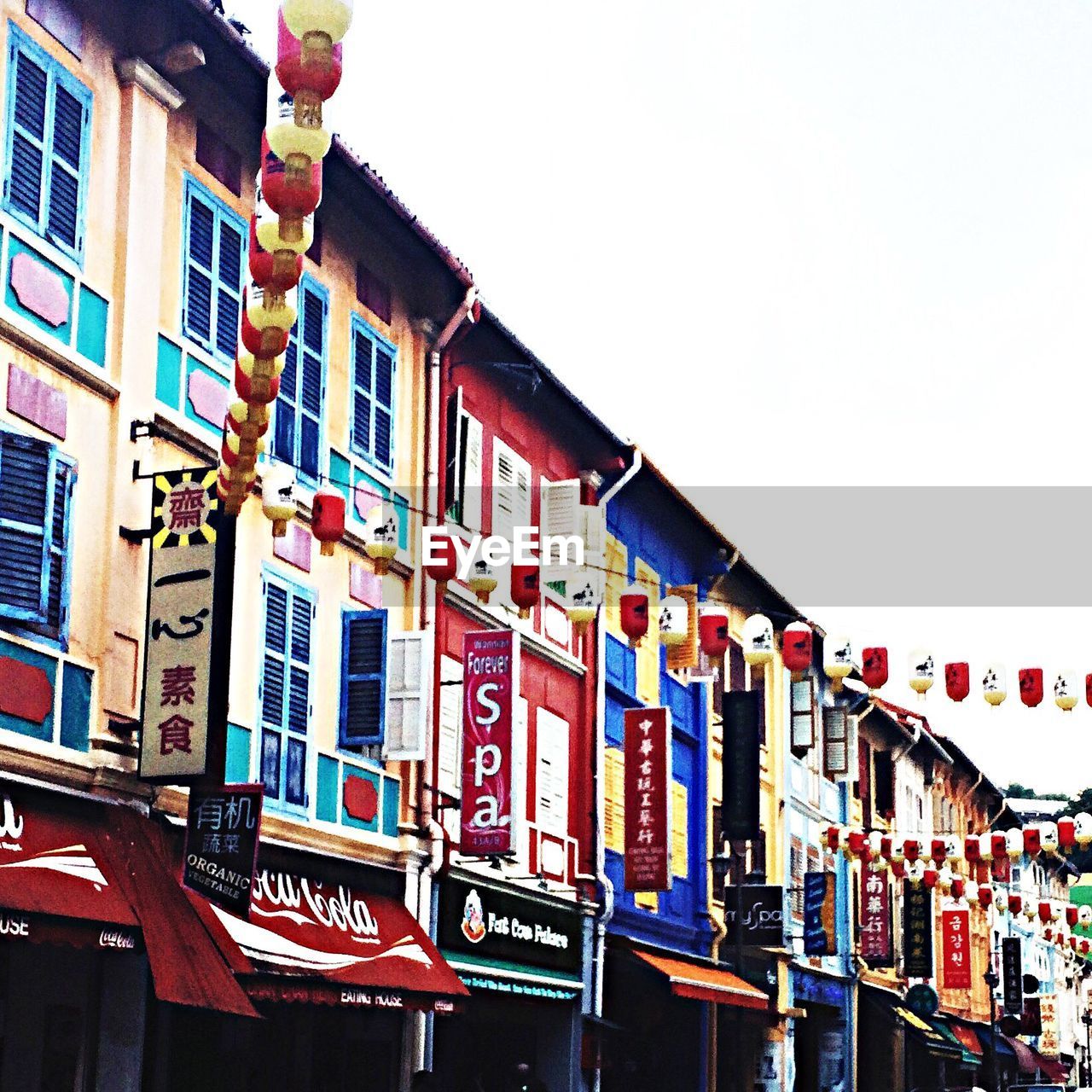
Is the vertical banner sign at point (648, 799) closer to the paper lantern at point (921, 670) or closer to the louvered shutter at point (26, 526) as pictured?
the paper lantern at point (921, 670)

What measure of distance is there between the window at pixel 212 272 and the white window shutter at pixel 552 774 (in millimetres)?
7912

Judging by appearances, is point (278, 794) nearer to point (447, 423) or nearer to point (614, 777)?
point (447, 423)

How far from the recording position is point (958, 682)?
829 inches

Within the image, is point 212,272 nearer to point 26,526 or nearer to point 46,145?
point 46,145

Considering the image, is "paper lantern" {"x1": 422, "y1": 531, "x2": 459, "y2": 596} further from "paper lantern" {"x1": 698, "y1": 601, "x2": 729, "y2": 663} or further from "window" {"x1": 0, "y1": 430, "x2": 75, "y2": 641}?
"window" {"x1": 0, "y1": 430, "x2": 75, "y2": 641}

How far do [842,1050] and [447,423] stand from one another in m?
22.0

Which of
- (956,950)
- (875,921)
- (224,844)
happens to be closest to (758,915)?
(875,921)

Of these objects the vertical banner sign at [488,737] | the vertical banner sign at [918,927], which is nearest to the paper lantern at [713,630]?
the vertical banner sign at [488,737]

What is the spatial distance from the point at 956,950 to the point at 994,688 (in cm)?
2589

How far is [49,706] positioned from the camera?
13.4 m

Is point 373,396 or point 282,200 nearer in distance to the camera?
point 282,200

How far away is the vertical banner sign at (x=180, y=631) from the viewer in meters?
13.6

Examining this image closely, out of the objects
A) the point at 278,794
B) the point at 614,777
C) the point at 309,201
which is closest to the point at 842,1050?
the point at 614,777

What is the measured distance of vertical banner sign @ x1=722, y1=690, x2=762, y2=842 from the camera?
2917 cm
